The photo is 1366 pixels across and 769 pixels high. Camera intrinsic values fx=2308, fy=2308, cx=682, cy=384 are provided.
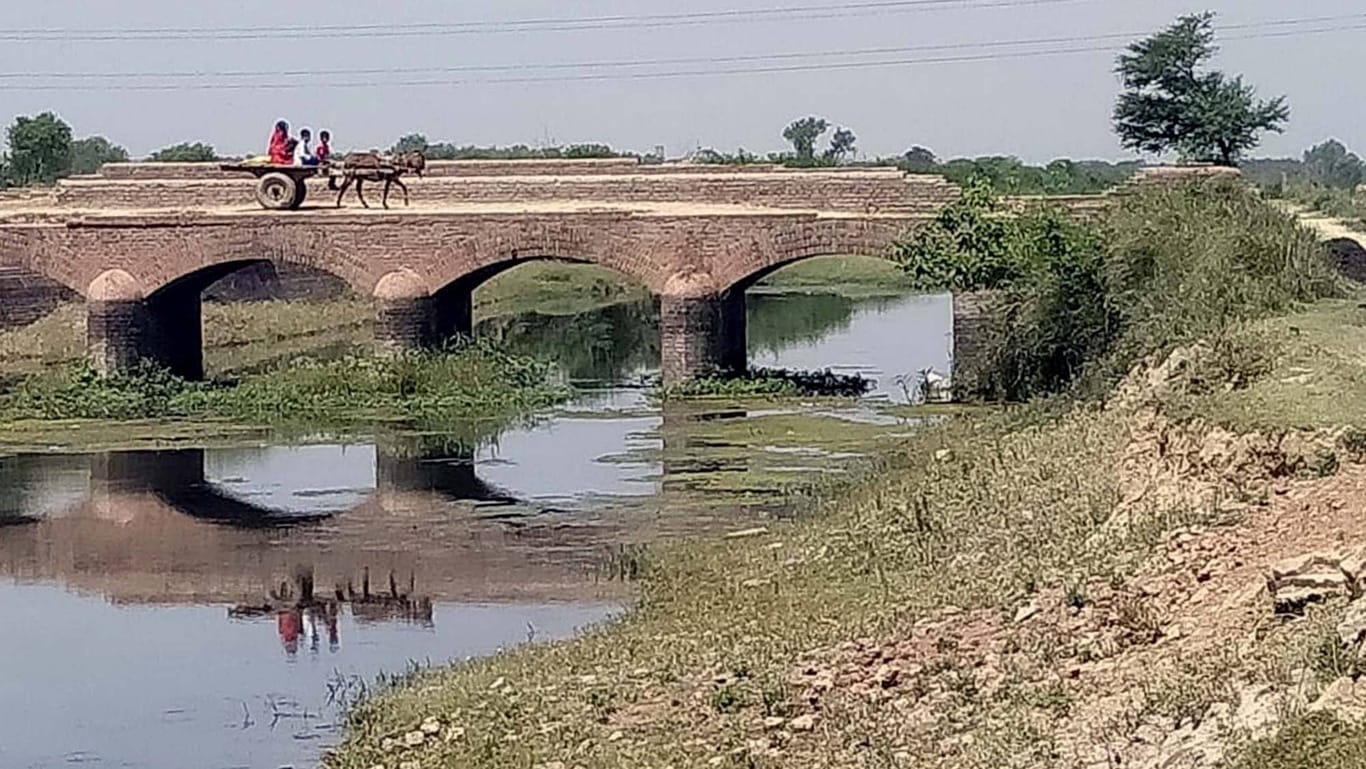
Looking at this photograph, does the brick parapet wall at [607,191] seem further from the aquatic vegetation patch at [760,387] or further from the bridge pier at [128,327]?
the bridge pier at [128,327]

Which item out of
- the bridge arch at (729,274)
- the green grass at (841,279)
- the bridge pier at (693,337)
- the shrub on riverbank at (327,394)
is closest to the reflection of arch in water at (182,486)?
the shrub on riverbank at (327,394)

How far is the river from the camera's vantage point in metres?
13.4

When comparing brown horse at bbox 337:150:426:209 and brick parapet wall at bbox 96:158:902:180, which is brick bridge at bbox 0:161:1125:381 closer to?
brown horse at bbox 337:150:426:209

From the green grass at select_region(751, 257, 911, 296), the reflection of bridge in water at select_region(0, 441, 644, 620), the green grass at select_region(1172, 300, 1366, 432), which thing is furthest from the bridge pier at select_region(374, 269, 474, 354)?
the green grass at select_region(751, 257, 911, 296)

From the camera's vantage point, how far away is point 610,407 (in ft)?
93.1

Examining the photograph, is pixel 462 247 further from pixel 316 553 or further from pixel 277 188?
pixel 316 553

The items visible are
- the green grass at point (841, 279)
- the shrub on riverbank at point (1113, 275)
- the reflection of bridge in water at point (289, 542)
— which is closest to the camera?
the reflection of bridge in water at point (289, 542)

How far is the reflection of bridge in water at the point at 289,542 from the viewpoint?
1686cm

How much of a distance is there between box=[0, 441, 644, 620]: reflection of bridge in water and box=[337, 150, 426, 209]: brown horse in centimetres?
956

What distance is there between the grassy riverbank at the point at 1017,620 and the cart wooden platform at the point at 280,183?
609 inches

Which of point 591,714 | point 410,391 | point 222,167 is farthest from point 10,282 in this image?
point 591,714

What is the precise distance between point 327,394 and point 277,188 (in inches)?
195

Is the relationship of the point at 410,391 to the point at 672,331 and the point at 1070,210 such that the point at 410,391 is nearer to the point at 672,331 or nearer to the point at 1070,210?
the point at 672,331

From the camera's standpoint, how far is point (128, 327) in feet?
99.8
